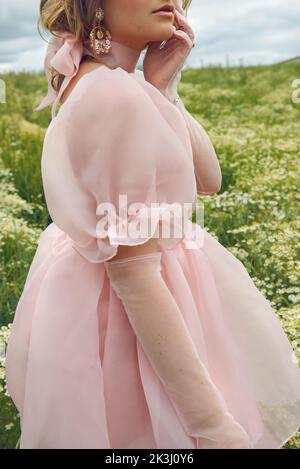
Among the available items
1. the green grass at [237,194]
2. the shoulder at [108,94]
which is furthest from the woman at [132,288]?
the green grass at [237,194]

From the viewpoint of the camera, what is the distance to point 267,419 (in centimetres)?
227

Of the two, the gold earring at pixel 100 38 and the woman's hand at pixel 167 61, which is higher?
the gold earring at pixel 100 38

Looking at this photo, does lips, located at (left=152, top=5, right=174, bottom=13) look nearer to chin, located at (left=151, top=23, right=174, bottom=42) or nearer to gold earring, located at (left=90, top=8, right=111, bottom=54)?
chin, located at (left=151, top=23, right=174, bottom=42)

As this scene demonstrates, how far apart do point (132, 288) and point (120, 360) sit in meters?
0.28

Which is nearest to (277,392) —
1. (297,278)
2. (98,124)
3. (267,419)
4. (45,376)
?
(267,419)

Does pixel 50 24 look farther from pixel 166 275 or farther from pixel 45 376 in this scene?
pixel 45 376

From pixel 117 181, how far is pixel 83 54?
1.48ft

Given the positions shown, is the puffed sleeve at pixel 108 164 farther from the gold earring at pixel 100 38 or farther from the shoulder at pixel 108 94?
the gold earring at pixel 100 38

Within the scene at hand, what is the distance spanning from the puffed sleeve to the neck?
0.12 meters

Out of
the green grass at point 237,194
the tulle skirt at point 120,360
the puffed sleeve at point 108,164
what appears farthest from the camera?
the green grass at point 237,194

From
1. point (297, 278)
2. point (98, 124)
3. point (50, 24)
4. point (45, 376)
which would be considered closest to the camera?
point (98, 124)

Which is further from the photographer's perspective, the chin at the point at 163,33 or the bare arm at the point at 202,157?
the bare arm at the point at 202,157

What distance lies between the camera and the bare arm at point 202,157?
94.0 inches

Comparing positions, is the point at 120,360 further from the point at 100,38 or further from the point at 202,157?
the point at 100,38
